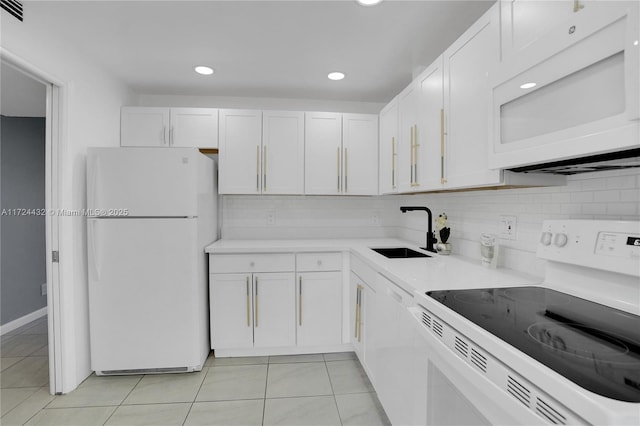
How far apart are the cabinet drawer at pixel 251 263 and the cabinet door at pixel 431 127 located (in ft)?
4.03

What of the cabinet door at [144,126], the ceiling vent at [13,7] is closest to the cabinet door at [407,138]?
the cabinet door at [144,126]

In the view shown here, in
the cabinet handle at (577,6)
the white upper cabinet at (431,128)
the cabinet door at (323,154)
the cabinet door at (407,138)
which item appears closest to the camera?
the cabinet handle at (577,6)

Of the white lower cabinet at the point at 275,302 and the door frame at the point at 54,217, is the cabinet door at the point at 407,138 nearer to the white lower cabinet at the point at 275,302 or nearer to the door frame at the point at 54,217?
the white lower cabinet at the point at 275,302

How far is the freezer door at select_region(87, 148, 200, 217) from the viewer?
2189mm

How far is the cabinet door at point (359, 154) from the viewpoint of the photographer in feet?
9.69

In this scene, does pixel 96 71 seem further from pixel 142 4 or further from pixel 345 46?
pixel 345 46

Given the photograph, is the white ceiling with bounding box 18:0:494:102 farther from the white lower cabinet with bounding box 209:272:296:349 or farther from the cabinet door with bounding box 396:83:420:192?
the white lower cabinet with bounding box 209:272:296:349

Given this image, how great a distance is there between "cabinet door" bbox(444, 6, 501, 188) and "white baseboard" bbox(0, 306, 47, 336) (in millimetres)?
4232

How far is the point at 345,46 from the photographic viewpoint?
7.09 ft

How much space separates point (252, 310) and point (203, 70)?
200 centimetres

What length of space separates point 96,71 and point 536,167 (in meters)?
2.99

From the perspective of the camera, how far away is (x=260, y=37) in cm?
205

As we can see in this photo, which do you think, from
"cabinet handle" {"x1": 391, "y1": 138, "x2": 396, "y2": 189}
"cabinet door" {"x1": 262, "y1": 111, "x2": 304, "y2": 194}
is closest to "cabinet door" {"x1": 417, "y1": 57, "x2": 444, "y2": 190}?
"cabinet handle" {"x1": 391, "y1": 138, "x2": 396, "y2": 189}

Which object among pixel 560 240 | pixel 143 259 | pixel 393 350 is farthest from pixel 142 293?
pixel 560 240
